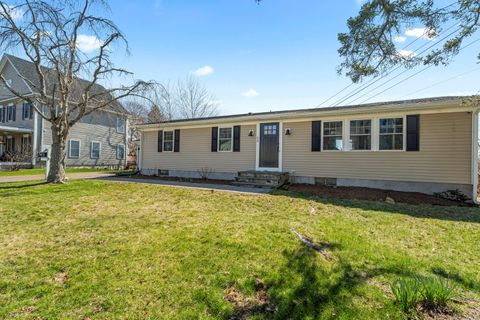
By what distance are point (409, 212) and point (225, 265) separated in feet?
16.0

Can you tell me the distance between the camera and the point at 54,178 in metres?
8.86

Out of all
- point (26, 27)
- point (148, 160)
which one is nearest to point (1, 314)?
point (26, 27)

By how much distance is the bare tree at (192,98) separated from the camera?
2772 centimetres

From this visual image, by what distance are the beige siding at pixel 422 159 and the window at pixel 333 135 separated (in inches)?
10.4

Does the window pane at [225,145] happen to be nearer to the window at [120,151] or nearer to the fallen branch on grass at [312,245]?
the fallen branch on grass at [312,245]

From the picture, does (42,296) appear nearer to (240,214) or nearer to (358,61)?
(240,214)

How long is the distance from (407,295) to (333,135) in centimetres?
767

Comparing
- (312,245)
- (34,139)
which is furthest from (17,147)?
(312,245)

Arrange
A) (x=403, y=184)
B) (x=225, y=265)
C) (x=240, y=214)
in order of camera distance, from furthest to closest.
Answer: (x=403, y=184), (x=240, y=214), (x=225, y=265)

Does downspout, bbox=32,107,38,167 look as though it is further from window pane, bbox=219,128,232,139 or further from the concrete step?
the concrete step

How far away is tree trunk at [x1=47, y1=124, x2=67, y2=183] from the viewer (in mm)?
8805

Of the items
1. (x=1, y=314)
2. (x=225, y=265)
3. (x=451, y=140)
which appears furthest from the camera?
(x=451, y=140)

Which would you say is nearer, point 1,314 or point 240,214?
point 1,314

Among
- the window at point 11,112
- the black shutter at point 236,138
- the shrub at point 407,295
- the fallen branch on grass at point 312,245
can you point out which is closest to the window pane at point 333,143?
the black shutter at point 236,138
